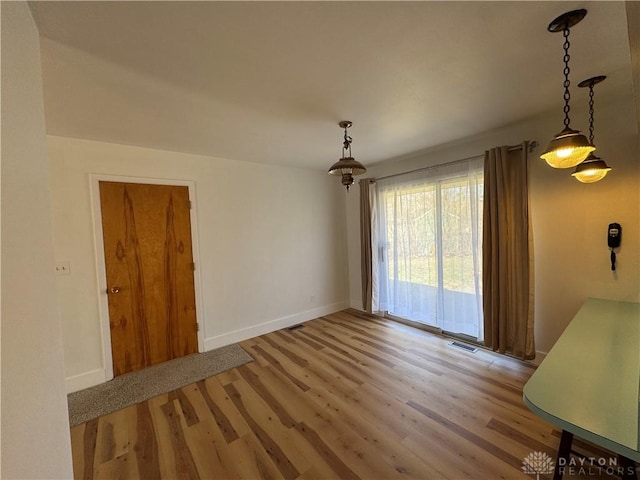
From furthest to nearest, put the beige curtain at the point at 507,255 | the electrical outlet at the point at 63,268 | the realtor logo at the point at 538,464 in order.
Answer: the beige curtain at the point at 507,255
the electrical outlet at the point at 63,268
the realtor logo at the point at 538,464

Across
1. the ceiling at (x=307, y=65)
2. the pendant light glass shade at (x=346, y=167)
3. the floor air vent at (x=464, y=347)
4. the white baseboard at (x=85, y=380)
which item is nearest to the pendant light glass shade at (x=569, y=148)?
the ceiling at (x=307, y=65)

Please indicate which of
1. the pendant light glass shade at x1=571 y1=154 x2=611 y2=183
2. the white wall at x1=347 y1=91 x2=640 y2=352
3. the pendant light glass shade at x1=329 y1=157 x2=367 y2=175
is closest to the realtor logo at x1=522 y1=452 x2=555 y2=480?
the white wall at x1=347 y1=91 x2=640 y2=352

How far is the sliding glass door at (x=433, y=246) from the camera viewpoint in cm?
304

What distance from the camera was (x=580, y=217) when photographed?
92.9 inches

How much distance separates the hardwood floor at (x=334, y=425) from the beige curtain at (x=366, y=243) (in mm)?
1416

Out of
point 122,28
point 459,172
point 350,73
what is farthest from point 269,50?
point 459,172

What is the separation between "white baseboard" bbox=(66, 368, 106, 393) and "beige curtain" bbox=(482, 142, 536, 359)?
421cm

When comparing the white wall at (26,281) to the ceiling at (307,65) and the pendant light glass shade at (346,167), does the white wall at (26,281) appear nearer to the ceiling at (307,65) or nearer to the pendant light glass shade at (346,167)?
the ceiling at (307,65)

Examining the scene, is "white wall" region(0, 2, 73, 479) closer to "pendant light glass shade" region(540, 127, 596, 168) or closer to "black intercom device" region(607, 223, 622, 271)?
"pendant light glass shade" region(540, 127, 596, 168)

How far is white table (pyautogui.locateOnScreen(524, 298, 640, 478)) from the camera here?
0.87 m

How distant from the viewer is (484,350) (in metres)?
3.01

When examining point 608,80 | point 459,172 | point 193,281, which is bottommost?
point 193,281

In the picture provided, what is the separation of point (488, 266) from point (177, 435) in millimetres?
3317

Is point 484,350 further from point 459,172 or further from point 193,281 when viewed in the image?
point 193,281
